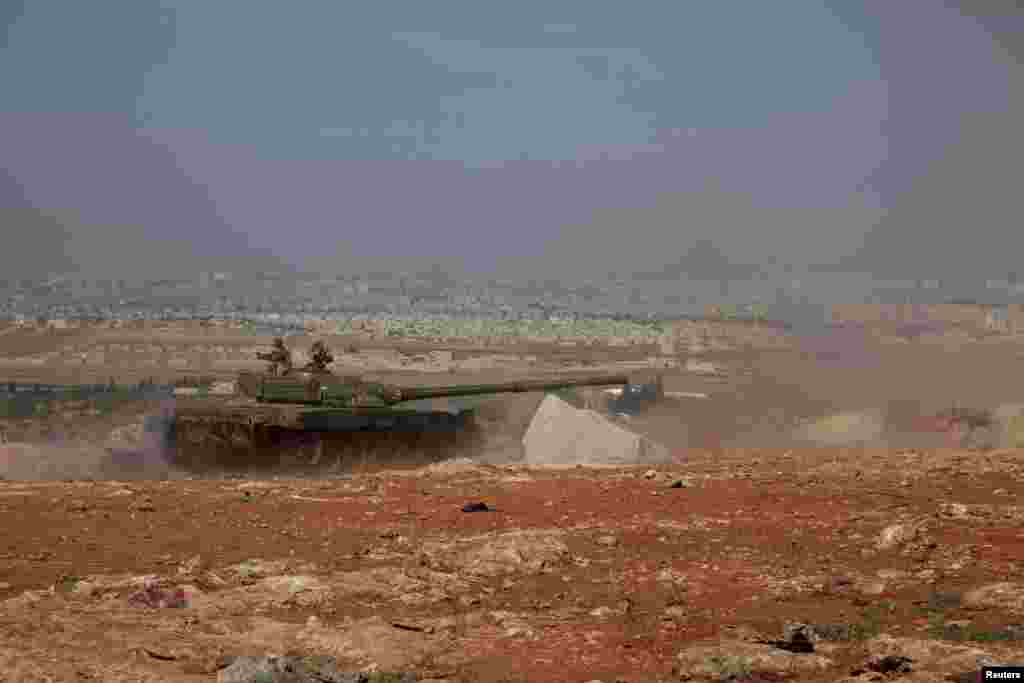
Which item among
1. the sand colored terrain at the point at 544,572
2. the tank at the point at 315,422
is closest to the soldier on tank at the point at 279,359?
the tank at the point at 315,422

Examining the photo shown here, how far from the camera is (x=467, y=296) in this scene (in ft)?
423

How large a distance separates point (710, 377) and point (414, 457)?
28902mm

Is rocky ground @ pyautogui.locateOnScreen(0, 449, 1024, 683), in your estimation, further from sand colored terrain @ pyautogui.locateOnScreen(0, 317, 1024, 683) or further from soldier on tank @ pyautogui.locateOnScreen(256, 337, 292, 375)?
soldier on tank @ pyautogui.locateOnScreen(256, 337, 292, 375)

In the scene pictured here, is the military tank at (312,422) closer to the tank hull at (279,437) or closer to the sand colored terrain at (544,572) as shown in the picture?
the tank hull at (279,437)

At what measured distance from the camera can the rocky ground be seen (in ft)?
28.9

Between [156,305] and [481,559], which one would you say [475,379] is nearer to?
[481,559]

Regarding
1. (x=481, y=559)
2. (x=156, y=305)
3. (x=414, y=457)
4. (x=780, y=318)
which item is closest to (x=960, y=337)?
(x=780, y=318)

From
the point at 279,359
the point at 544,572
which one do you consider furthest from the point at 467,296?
the point at 544,572

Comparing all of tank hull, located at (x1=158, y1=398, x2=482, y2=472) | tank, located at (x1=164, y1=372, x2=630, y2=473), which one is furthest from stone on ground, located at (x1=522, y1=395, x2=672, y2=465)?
tank hull, located at (x1=158, y1=398, x2=482, y2=472)

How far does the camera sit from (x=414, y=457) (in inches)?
1017

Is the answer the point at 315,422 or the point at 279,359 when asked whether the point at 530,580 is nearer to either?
the point at 315,422

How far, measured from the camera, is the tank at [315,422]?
23859 millimetres

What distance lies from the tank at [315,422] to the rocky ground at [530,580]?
686cm

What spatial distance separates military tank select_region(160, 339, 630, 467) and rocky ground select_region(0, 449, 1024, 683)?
6863 millimetres
